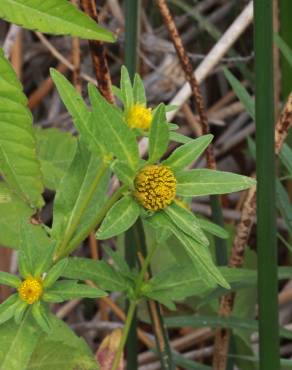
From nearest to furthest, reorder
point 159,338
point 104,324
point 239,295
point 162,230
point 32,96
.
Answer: point 162,230 → point 159,338 → point 239,295 → point 104,324 → point 32,96

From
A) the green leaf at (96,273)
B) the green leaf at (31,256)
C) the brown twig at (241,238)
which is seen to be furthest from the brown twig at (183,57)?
the green leaf at (31,256)

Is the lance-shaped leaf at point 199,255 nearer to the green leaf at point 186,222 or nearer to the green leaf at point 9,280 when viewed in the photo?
the green leaf at point 186,222

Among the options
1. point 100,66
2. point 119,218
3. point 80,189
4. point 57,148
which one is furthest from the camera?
point 57,148

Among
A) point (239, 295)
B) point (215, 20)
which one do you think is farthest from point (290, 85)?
point (215, 20)

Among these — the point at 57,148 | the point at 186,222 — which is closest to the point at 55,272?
the point at 186,222

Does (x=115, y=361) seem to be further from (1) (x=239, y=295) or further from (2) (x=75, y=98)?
(1) (x=239, y=295)

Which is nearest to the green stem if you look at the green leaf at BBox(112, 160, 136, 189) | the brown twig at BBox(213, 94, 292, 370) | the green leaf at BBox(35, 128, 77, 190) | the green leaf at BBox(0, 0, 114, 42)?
the green leaf at BBox(112, 160, 136, 189)

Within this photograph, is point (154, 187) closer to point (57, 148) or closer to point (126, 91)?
point (126, 91)
